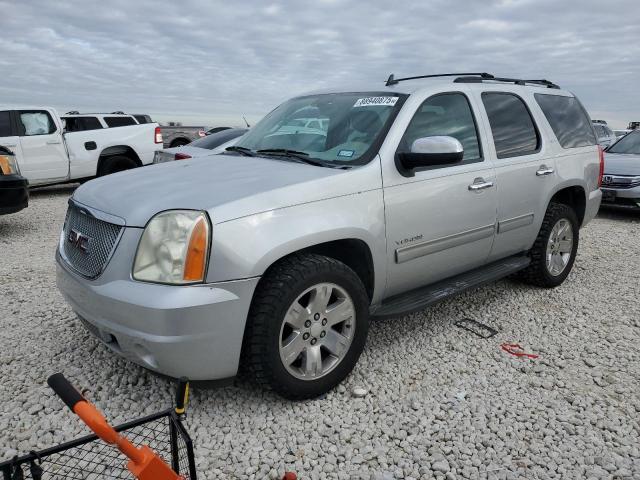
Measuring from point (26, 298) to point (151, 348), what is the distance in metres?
2.68

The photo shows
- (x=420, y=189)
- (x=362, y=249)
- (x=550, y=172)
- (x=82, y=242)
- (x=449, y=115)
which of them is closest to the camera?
(x=82, y=242)

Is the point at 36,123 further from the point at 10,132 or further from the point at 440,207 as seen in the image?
the point at 440,207

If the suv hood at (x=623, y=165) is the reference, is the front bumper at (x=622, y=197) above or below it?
below

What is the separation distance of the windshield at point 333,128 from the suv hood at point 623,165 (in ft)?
22.8

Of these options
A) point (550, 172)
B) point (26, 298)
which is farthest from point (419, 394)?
point (26, 298)

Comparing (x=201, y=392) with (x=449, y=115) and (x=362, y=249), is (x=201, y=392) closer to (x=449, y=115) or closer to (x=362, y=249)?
(x=362, y=249)

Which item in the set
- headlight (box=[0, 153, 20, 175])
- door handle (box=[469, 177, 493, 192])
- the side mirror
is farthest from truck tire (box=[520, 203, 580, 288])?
headlight (box=[0, 153, 20, 175])

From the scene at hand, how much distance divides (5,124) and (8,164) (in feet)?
10.9

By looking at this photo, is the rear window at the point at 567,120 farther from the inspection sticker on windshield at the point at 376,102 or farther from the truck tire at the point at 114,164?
the truck tire at the point at 114,164

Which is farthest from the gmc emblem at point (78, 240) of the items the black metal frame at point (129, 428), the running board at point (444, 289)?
→ the running board at point (444, 289)

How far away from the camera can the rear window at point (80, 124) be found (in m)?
10.7

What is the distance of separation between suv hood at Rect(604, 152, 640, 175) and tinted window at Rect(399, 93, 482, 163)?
630 centimetres

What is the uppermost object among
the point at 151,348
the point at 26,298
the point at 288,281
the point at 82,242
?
the point at 82,242

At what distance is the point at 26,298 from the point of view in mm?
4445
